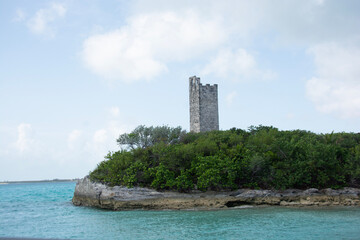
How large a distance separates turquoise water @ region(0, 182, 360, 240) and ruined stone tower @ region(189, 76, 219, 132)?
15.8m

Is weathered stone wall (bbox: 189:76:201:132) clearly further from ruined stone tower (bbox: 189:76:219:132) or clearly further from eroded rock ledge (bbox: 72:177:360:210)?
eroded rock ledge (bbox: 72:177:360:210)

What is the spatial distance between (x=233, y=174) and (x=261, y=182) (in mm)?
2530

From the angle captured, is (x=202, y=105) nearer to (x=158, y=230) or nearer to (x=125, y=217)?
(x=125, y=217)

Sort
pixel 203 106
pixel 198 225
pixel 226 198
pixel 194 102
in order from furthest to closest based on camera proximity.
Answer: pixel 194 102 → pixel 203 106 → pixel 226 198 → pixel 198 225

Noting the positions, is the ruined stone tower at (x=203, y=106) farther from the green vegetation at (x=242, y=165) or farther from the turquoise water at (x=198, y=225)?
the turquoise water at (x=198, y=225)

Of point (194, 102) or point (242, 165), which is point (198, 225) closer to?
point (242, 165)

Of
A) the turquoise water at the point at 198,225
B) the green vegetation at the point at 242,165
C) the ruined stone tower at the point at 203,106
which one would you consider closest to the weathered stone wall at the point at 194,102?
the ruined stone tower at the point at 203,106

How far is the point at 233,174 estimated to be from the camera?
2398cm

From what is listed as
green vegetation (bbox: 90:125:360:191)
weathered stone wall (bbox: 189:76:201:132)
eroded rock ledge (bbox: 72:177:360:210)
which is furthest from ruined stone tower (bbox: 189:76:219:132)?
eroded rock ledge (bbox: 72:177:360:210)

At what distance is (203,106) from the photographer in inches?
1462

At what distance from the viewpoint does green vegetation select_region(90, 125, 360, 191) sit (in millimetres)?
24172

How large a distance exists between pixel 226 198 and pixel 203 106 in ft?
49.5

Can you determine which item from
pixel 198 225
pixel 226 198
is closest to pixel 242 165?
pixel 226 198

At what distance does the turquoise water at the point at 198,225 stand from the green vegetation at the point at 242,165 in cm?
279
